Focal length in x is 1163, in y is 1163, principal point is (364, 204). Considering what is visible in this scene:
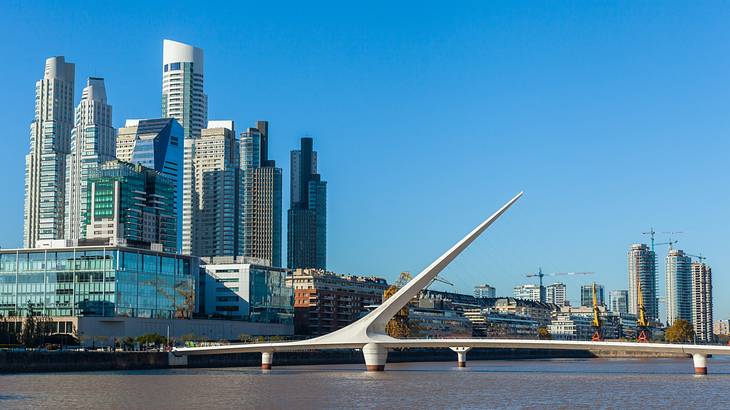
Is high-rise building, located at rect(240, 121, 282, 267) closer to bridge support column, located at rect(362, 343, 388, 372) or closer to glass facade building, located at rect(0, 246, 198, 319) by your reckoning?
glass facade building, located at rect(0, 246, 198, 319)

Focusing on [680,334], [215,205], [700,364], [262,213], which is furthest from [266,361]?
[215,205]

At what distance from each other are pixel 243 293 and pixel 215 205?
87890mm

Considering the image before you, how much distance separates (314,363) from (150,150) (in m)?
89.9

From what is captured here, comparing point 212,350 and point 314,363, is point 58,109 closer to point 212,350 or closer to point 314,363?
point 314,363

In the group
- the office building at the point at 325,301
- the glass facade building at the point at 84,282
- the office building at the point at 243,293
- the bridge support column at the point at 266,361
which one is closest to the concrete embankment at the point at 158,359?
the bridge support column at the point at 266,361

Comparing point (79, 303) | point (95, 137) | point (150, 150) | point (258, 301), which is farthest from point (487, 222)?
point (95, 137)

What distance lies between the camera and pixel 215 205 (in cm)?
18800

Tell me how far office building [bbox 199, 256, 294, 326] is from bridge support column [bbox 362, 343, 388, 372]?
41713 mm

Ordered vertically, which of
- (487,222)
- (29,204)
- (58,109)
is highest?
(58,109)

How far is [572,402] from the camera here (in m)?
36.0

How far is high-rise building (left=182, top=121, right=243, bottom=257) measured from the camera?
184 m

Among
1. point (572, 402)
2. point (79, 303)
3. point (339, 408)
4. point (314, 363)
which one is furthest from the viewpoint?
point (79, 303)

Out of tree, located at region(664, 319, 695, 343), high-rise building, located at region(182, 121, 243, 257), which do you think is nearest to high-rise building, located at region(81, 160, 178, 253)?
high-rise building, located at region(182, 121, 243, 257)

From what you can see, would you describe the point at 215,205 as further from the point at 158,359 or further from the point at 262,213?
the point at 158,359
